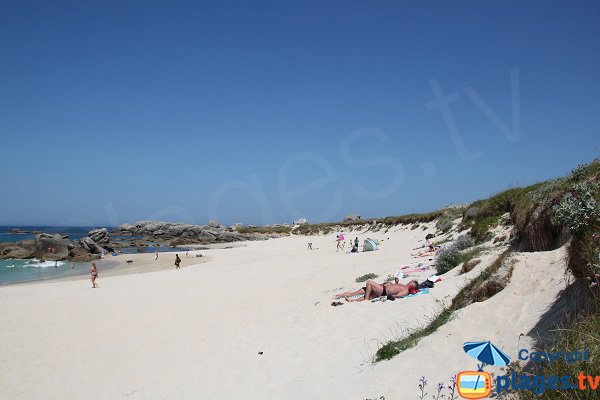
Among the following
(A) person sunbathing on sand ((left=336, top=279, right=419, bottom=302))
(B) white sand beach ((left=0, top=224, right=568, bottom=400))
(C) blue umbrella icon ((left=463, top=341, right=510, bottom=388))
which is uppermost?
(C) blue umbrella icon ((left=463, top=341, right=510, bottom=388))

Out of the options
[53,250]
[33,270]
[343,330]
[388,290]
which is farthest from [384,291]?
[53,250]

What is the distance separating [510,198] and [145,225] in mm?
98979

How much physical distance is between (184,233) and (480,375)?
80718mm

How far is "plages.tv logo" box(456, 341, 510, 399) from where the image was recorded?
13.2 feet

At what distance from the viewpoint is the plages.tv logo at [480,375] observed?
4.03 m

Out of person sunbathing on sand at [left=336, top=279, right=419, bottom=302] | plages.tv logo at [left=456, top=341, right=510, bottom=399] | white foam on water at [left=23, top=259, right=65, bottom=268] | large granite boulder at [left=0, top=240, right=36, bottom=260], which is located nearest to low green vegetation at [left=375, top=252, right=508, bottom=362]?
plages.tv logo at [left=456, top=341, right=510, bottom=399]

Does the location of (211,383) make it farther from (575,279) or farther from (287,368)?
(575,279)

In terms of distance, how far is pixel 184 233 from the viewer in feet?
263

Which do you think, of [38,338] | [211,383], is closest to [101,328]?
[38,338]

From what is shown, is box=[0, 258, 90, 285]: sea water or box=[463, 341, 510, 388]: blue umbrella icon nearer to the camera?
box=[463, 341, 510, 388]: blue umbrella icon

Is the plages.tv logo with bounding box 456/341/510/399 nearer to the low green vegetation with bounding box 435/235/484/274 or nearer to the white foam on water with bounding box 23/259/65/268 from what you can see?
the low green vegetation with bounding box 435/235/484/274

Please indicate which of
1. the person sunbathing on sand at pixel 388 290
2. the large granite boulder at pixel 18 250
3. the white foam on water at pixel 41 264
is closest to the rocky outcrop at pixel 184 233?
the large granite boulder at pixel 18 250

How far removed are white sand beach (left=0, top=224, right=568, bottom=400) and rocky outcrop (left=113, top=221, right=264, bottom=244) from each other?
54.1 m

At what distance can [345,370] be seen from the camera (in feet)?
20.4
